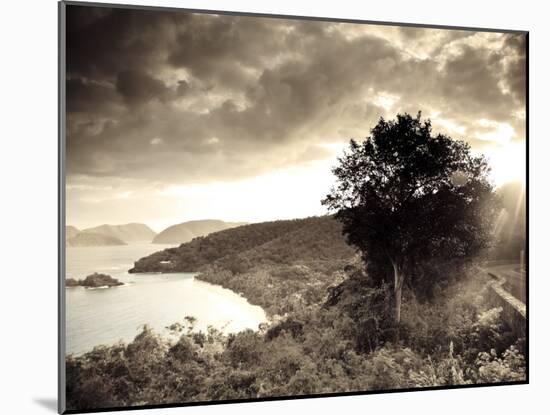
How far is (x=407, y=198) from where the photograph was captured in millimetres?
6172

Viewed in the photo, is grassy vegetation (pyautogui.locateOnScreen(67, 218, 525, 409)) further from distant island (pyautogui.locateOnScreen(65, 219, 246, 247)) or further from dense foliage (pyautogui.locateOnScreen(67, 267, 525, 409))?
distant island (pyautogui.locateOnScreen(65, 219, 246, 247))

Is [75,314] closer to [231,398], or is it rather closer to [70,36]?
[231,398]

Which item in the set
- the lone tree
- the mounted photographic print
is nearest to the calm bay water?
the mounted photographic print

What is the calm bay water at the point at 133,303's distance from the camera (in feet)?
17.4

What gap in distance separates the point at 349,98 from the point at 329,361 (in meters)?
2.71

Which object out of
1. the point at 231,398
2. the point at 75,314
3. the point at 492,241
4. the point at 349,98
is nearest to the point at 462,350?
the point at 492,241

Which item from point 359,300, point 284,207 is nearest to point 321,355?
point 359,300

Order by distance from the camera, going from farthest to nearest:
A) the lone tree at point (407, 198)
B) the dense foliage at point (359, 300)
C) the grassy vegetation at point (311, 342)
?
the lone tree at point (407, 198), the dense foliage at point (359, 300), the grassy vegetation at point (311, 342)

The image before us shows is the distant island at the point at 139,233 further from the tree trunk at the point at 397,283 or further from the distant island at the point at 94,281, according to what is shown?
the tree trunk at the point at 397,283

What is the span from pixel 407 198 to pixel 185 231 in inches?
93.2

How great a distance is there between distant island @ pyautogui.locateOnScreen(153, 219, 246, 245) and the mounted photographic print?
2 centimetres

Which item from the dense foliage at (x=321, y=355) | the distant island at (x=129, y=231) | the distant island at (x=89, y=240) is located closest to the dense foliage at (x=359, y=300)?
the dense foliage at (x=321, y=355)

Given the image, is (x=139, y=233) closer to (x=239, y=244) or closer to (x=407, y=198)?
(x=239, y=244)

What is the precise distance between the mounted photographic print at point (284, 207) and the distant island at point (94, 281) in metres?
0.02
